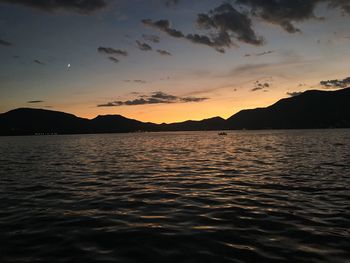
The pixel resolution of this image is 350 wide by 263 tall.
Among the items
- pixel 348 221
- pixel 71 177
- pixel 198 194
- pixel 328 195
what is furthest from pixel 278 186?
pixel 71 177

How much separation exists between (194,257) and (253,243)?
93.0 inches

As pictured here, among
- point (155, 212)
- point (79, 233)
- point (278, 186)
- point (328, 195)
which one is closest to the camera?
point (79, 233)

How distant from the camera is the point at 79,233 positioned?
37.9ft

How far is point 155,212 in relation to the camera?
14.7 meters

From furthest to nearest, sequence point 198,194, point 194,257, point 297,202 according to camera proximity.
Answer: point 198,194
point 297,202
point 194,257

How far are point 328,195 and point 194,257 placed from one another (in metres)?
11.8

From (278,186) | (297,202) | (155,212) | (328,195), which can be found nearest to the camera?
(155,212)

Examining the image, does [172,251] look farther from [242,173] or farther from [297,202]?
[242,173]

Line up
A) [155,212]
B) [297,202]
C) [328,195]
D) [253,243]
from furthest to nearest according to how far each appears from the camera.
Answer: [328,195] < [297,202] < [155,212] < [253,243]

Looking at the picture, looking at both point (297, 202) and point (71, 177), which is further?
point (71, 177)

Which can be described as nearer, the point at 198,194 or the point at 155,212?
the point at 155,212

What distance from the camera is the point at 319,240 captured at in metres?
10.4

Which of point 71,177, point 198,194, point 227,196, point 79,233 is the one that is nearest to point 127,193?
point 198,194

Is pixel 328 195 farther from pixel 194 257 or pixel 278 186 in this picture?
pixel 194 257
